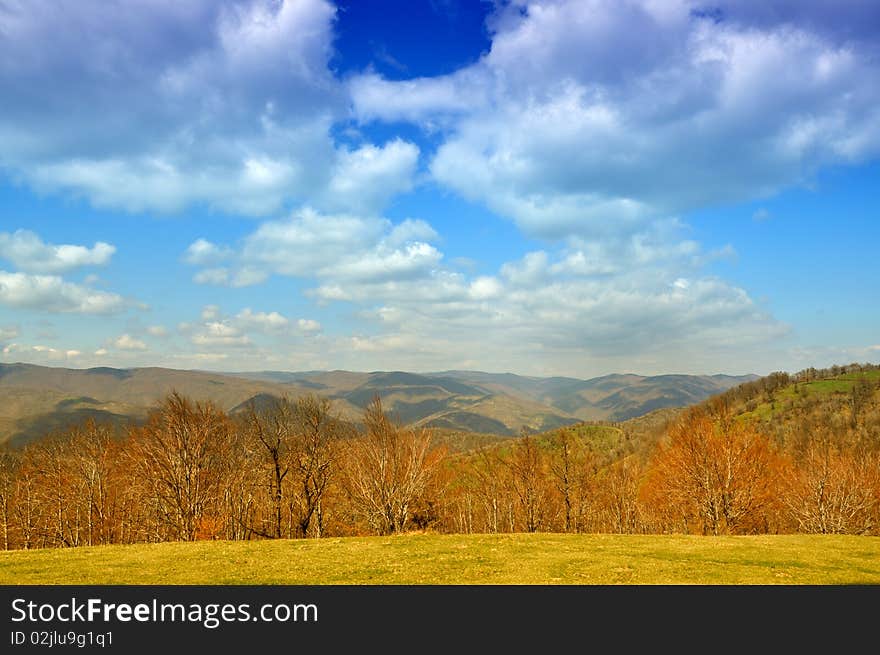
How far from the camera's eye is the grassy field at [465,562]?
72.6ft

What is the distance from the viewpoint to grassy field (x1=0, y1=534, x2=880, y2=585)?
22141 mm

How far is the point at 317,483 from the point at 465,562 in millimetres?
32623

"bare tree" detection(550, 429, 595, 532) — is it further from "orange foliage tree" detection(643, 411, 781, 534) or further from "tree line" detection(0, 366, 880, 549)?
"orange foliage tree" detection(643, 411, 781, 534)

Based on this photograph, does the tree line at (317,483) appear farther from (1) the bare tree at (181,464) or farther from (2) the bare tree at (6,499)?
(2) the bare tree at (6,499)

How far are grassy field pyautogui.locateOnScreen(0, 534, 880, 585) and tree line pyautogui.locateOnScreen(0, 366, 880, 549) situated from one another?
20.4 meters

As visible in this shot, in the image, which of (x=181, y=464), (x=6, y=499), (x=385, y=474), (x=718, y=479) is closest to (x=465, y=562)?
(x=385, y=474)

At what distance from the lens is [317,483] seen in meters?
54.2

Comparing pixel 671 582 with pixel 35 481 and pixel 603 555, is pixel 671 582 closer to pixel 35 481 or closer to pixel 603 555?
pixel 603 555

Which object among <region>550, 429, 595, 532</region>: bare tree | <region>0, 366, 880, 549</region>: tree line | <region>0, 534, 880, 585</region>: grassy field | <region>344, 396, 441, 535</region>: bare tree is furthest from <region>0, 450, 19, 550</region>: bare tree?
<region>550, 429, 595, 532</region>: bare tree

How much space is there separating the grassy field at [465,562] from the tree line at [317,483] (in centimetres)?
2044

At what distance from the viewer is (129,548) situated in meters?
30.2
